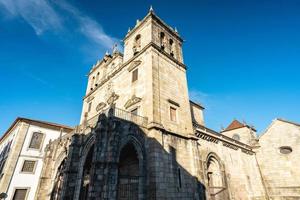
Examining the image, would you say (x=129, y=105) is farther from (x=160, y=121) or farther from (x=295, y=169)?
(x=295, y=169)

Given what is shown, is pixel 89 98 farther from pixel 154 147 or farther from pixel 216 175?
pixel 216 175

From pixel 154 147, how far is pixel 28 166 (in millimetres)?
16439

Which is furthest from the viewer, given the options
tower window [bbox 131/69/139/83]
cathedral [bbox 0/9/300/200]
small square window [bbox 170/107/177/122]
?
tower window [bbox 131/69/139/83]

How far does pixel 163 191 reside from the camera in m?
11.7

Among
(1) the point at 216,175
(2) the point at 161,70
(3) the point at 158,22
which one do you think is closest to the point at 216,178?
(1) the point at 216,175

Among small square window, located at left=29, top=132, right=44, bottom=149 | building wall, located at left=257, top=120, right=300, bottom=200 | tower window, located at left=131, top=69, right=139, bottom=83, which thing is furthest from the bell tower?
building wall, located at left=257, top=120, right=300, bottom=200

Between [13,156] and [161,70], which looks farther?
[13,156]

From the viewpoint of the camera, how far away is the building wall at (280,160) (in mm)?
23169

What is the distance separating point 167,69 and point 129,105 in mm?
5334

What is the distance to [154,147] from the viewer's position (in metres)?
12.5

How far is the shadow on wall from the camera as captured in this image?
10219mm

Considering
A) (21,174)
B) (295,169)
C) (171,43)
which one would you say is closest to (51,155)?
(21,174)

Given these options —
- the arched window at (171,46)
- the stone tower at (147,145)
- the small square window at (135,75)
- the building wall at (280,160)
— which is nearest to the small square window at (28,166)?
the stone tower at (147,145)

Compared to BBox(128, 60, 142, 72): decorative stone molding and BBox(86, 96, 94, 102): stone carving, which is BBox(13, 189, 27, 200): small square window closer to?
BBox(86, 96, 94, 102): stone carving
